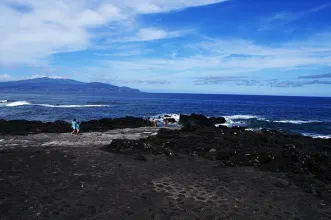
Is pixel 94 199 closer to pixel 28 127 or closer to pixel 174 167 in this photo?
pixel 174 167

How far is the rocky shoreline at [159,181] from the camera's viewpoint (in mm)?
9273

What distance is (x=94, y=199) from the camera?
10031mm

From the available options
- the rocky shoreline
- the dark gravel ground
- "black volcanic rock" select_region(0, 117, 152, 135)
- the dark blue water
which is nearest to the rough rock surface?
the rocky shoreline

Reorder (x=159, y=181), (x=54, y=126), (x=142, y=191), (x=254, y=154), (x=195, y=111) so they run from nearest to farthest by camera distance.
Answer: (x=142, y=191) → (x=159, y=181) → (x=254, y=154) → (x=54, y=126) → (x=195, y=111)

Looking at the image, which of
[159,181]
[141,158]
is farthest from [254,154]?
[159,181]

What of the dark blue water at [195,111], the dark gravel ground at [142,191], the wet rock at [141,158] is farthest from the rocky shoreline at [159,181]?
the dark blue water at [195,111]

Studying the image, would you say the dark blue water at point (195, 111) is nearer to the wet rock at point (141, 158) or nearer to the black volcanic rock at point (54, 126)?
the black volcanic rock at point (54, 126)

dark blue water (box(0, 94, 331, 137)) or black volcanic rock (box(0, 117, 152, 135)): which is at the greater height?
black volcanic rock (box(0, 117, 152, 135))

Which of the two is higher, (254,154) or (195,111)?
(254,154)

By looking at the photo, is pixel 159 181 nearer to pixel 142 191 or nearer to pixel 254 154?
pixel 142 191

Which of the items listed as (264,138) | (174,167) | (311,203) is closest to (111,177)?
(174,167)

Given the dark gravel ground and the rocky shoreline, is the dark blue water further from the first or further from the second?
the dark gravel ground

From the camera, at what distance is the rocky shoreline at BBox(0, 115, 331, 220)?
9.27 m

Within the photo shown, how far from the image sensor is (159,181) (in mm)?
12328
